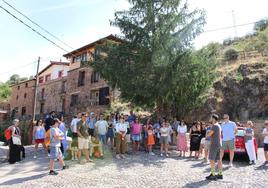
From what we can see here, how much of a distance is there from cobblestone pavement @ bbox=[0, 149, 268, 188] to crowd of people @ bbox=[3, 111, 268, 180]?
1.65 feet

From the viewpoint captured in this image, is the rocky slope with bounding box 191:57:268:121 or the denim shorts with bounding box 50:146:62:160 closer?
the denim shorts with bounding box 50:146:62:160

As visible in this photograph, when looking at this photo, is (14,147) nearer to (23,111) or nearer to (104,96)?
(104,96)

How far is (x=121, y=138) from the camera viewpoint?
44.7 feet

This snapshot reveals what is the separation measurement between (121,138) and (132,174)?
141 inches

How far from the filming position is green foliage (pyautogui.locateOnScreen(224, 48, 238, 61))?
112 feet

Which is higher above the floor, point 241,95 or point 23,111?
point 23,111

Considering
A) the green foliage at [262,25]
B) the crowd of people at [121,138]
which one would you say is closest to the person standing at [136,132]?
the crowd of people at [121,138]

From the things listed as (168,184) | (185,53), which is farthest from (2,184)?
(185,53)

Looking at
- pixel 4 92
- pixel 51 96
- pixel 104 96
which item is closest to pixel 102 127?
pixel 104 96

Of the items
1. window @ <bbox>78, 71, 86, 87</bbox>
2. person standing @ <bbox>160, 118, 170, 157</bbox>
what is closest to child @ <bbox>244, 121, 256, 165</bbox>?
person standing @ <bbox>160, 118, 170, 157</bbox>

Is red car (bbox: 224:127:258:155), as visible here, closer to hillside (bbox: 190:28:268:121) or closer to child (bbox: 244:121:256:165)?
child (bbox: 244:121:256:165)

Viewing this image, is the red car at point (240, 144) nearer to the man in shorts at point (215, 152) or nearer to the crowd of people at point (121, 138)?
the crowd of people at point (121, 138)

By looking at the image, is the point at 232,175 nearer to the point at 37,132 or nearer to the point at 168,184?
the point at 168,184

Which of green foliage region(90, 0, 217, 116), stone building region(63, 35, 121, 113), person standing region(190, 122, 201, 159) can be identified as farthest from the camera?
stone building region(63, 35, 121, 113)
